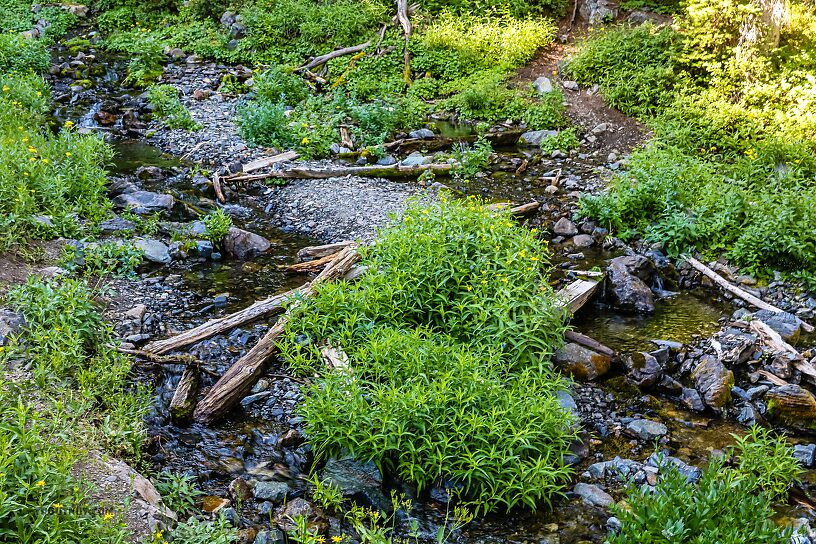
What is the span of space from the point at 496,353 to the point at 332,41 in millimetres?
12798

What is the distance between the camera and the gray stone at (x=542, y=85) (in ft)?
47.2

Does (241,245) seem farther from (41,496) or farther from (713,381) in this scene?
(713,381)

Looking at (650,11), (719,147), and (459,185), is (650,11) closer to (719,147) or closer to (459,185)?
(719,147)

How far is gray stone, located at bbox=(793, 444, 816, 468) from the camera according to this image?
19.0ft

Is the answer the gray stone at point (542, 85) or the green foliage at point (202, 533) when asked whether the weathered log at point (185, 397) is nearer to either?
the green foliage at point (202, 533)

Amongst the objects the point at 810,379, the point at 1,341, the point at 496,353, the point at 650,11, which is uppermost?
the point at 650,11

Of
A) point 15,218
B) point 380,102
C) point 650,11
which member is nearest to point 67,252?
point 15,218

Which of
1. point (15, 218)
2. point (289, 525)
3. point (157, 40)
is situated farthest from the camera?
point (157, 40)

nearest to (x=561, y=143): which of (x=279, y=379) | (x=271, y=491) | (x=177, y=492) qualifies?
(x=279, y=379)

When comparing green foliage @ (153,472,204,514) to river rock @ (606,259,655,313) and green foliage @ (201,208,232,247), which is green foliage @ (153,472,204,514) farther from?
river rock @ (606,259,655,313)

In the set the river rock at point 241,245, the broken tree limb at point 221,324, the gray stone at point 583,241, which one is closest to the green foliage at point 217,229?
the river rock at point 241,245

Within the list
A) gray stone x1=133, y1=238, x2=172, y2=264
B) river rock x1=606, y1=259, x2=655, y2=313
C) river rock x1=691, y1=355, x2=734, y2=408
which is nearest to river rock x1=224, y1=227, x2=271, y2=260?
gray stone x1=133, y1=238, x2=172, y2=264

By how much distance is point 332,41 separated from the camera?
16.9m

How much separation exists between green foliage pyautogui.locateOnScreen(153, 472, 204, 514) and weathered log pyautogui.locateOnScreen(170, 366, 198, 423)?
831 millimetres
